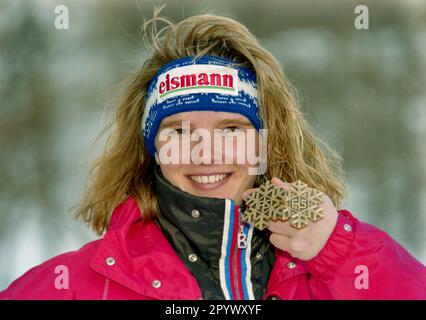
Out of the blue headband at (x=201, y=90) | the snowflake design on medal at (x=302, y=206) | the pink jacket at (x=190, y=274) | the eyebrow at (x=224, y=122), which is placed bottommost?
the pink jacket at (x=190, y=274)

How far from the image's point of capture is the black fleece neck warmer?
206cm

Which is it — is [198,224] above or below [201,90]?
below

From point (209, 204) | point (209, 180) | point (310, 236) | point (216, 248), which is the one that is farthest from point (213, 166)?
point (310, 236)

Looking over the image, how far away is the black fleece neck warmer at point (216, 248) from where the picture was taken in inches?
81.3

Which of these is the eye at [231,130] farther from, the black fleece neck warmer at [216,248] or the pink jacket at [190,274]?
the pink jacket at [190,274]

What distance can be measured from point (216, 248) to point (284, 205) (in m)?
0.24

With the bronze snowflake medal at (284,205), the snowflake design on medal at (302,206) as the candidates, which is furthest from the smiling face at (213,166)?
the snowflake design on medal at (302,206)

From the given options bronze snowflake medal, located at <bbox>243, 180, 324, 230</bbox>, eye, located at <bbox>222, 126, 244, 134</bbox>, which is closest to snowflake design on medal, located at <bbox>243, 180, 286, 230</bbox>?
bronze snowflake medal, located at <bbox>243, 180, 324, 230</bbox>

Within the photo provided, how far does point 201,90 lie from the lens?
2.25 metres

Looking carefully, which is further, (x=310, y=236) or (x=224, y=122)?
(x=224, y=122)

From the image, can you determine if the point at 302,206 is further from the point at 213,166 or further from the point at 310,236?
the point at 213,166

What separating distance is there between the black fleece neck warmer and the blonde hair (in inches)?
7.7

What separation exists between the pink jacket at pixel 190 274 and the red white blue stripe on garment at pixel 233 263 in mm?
73
